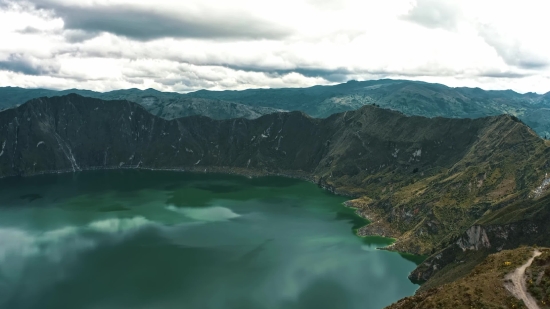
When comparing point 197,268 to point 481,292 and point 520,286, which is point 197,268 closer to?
point 481,292

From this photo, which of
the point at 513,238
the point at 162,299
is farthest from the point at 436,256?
the point at 162,299

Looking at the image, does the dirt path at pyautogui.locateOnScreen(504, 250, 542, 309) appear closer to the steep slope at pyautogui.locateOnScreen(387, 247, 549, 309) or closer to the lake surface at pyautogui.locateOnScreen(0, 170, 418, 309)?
the steep slope at pyautogui.locateOnScreen(387, 247, 549, 309)

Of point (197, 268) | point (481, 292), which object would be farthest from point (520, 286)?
point (197, 268)

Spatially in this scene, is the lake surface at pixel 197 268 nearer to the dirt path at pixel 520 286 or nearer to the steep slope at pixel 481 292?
the steep slope at pixel 481 292

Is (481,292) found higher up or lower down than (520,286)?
lower down

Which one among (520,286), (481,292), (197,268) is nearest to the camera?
(481,292)

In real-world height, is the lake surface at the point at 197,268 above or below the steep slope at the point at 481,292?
below

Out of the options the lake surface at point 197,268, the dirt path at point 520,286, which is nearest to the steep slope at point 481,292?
the dirt path at point 520,286

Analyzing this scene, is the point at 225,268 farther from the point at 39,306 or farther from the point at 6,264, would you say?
the point at 6,264
